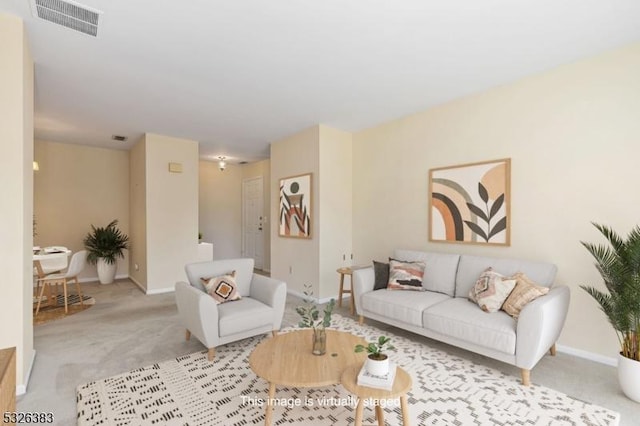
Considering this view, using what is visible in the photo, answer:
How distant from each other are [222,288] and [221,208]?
509 cm

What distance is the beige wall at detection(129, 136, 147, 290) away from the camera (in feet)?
17.2

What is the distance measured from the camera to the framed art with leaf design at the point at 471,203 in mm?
3287

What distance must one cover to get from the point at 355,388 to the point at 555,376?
1927 mm

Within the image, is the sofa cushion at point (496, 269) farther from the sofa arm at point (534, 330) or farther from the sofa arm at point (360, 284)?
the sofa arm at point (360, 284)

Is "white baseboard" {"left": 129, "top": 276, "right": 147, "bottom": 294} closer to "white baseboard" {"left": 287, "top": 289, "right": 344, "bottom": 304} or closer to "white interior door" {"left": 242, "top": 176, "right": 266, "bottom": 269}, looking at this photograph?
"white baseboard" {"left": 287, "top": 289, "right": 344, "bottom": 304}

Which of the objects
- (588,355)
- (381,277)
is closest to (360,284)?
(381,277)

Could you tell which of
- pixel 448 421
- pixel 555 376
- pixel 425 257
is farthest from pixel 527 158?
pixel 448 421

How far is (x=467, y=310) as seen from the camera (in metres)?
2.79

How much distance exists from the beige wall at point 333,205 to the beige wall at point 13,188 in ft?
10.5

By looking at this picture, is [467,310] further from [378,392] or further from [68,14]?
[68,14]

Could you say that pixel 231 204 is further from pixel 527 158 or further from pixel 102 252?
pixel 527 158

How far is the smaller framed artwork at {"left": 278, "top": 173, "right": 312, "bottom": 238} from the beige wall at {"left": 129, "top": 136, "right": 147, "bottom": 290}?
7.56 ft

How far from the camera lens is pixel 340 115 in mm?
4223

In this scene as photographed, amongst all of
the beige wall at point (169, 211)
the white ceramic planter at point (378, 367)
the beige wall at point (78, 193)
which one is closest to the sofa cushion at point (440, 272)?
the white ceramic planter at point (378, 367)
